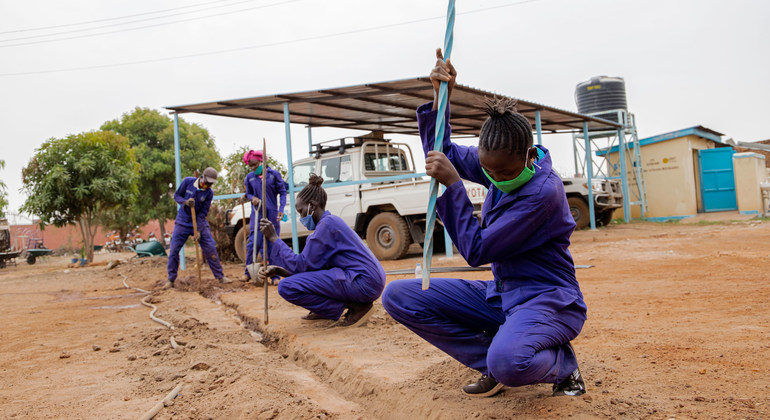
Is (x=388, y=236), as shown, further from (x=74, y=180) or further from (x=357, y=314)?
(x=74, y=180)

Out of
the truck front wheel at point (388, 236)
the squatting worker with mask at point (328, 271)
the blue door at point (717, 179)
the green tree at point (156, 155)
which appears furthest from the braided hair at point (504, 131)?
the green tree at point (156, 155)

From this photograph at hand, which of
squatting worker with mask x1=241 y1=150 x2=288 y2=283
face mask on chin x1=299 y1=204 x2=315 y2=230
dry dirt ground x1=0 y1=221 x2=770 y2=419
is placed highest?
squatting worker with mask x1=241 y1=150 x2=288 y2=283

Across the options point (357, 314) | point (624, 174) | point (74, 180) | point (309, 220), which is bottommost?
point (357, 314)

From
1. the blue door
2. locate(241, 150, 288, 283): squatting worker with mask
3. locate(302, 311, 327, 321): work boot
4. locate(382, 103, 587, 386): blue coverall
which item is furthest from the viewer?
the blue door

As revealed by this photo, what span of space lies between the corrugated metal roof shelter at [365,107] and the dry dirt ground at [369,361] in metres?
3.67

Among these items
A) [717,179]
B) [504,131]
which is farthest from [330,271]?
[717,179]

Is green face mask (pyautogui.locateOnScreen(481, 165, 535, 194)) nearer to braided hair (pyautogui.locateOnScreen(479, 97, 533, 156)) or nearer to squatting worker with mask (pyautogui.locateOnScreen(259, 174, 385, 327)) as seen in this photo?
braided hair (pyautogui.locateOnScreen(479, 97, 533, 156))

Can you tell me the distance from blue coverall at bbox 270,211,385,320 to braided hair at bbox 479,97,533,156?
244 cm

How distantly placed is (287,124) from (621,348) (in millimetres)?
7146

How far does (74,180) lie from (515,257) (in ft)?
53.0

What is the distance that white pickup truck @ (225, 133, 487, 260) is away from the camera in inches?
395

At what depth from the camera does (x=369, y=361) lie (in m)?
3.63

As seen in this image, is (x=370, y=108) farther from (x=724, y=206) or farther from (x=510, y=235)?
(x=724, y=206)

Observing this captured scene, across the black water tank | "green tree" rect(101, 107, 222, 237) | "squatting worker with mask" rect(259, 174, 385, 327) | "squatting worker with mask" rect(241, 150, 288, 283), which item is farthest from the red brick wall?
"squatting worker with mask" rect(259, 174, 385, 327)
